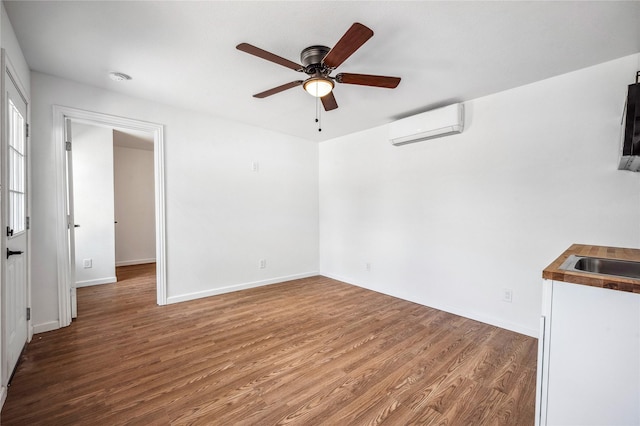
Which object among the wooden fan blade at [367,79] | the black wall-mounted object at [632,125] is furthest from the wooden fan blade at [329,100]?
the black wall-mounted object at [632,125]

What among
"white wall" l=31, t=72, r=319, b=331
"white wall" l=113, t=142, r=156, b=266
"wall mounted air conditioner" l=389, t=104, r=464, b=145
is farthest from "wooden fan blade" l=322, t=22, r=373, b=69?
"white wall" l=113, t=142, r=156, b=266

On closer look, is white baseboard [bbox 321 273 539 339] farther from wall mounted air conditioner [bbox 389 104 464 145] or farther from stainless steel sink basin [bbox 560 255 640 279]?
wall mounted air conditioner [bbox 389 104 464 145]

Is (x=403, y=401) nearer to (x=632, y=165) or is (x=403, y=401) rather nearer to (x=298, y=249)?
(x=632, y=165)

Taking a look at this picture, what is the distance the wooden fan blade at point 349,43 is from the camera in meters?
1.46

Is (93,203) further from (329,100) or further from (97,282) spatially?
(329,100)

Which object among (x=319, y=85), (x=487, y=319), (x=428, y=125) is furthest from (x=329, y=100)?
(x=487, y=319)

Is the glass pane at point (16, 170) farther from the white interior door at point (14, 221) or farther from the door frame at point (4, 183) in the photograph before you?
the door frame at point (4, 183)

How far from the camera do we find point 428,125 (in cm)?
313

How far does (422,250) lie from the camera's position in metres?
3.39

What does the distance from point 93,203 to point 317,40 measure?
4.43m

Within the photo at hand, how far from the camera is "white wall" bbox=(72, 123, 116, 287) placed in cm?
421

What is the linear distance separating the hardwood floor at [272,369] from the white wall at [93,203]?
4.21ft

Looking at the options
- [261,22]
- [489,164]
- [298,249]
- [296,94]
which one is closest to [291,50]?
[261,22]

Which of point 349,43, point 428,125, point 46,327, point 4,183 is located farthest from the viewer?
point 428,125
